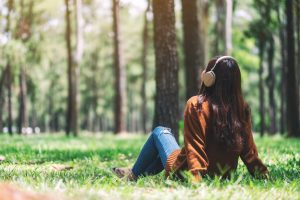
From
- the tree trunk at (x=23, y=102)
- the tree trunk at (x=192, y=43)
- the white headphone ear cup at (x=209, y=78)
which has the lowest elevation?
the tree trunk at (x=23, y=102)

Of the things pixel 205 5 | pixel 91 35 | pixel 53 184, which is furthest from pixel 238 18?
pixel 53 184

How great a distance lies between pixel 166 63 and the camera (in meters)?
10.9

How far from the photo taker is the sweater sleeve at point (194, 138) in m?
5.36

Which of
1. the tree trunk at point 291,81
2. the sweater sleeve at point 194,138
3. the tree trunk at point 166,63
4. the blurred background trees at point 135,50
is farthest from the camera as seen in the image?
the tree trunk at point 291,81

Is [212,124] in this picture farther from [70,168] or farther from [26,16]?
[26,16]

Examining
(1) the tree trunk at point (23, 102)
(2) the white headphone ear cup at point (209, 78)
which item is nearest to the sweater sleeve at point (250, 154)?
(2) the white headphone ear cup at point (209, 78)

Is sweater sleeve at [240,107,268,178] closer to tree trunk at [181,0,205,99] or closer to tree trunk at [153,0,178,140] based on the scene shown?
tree trunk at [153,0,178,140]

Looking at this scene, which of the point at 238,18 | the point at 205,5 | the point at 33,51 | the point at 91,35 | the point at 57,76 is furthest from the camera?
the point at 57,76

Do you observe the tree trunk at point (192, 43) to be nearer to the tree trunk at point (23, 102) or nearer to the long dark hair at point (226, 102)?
the long dark hair at point (226, 102)

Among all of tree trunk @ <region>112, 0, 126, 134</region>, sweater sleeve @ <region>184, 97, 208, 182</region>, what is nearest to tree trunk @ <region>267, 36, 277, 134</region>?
tree trunk @ <region>112, 0, 126, 134</region>

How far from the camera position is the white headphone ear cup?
17.8 feet

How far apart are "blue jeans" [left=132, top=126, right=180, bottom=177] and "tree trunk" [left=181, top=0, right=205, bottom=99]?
9.61 metres

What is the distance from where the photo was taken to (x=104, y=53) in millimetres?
43469

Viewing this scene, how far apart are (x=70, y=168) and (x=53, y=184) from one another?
2.86 metres
